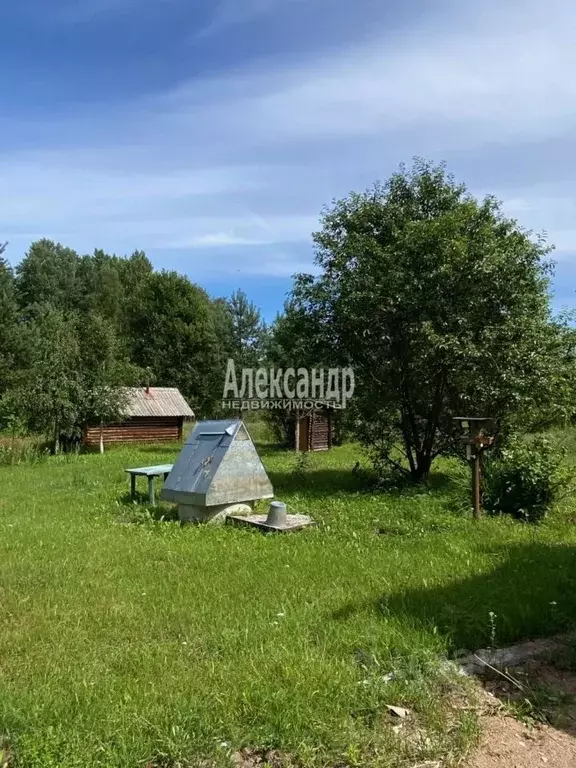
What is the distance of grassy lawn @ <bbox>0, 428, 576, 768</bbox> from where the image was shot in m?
2.98

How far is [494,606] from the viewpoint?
4.75 metres

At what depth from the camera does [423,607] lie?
15.4 feet

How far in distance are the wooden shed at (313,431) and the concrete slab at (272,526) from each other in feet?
44.2

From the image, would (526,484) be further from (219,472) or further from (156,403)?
(156,403)

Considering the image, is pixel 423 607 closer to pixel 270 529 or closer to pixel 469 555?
pixel 469 555

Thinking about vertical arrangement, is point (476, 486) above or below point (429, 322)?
below

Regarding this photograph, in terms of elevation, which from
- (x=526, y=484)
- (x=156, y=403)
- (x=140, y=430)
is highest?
(x=156, y=403)

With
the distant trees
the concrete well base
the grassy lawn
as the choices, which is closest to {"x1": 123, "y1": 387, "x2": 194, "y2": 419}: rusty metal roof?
the distant trees

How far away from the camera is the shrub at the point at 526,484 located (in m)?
8.72

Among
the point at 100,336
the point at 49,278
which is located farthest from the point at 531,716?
the point at 49,278

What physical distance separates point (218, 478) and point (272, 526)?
1.10 meters

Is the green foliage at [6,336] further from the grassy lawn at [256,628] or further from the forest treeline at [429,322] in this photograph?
the grassy lawn at [256,628]

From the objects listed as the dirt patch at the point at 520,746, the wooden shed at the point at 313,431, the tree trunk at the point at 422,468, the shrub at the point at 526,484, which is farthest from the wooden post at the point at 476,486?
the wooden shed at the point at 313,431

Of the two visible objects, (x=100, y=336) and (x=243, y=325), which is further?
(x=243, y=325)
